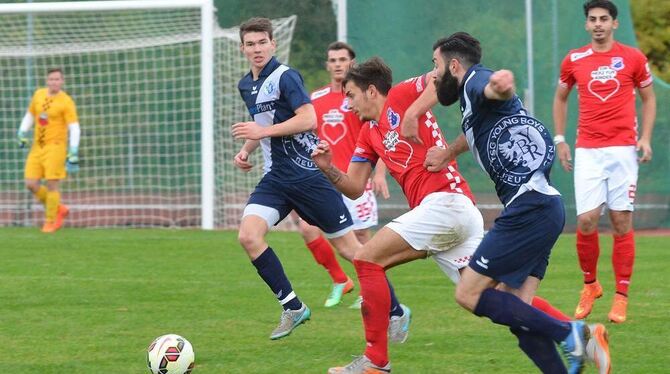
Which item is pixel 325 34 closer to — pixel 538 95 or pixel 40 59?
pixel 538 95

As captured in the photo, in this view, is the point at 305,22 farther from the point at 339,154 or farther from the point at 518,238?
the point at 518,238

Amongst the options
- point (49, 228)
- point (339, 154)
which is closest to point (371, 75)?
point (339, 154)

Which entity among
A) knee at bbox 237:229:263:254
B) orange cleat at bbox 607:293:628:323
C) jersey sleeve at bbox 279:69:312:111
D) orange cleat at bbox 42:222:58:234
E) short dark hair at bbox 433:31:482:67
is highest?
short dark hair at bbox 433:31:482:67

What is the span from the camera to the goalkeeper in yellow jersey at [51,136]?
1509 centimetres

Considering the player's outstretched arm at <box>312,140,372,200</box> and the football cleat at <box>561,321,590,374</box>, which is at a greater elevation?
the player's outstretched arm at <box>312,140,372,200</box>

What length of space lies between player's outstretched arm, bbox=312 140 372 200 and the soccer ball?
4.04 feet

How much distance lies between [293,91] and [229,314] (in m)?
1.87

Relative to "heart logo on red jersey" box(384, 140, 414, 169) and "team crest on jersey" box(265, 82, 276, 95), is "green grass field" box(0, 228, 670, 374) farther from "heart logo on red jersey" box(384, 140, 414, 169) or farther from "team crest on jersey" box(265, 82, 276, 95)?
"team crest on jersey" box(265, 82, 276, 95)

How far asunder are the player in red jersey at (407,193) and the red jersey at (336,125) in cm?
362

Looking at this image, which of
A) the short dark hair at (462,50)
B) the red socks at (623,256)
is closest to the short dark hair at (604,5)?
the red socks at (623,256)

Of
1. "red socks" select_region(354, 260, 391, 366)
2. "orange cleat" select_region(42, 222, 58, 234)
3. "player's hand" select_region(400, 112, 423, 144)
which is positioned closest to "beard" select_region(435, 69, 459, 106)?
"player's hand" select_region(400, 112, 423, 144)

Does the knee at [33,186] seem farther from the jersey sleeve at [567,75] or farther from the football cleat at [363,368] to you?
the football cleat at [363,368]

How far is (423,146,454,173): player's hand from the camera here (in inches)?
239

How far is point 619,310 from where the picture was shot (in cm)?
813
